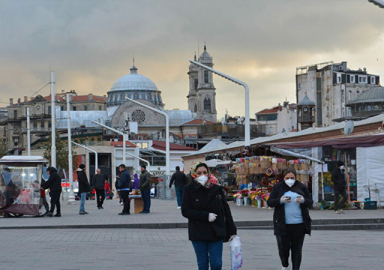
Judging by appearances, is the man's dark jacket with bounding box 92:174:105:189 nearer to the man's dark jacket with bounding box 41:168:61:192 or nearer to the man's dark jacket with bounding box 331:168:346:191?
the man's dark jacket with bounding box 41:168:61:192

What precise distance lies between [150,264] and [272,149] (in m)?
16.8

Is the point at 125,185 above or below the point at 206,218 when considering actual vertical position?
above

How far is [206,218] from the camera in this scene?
9219 millimetres

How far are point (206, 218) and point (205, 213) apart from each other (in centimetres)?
6

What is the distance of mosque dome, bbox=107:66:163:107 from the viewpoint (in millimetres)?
182125

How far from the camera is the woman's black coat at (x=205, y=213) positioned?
9.24 metres

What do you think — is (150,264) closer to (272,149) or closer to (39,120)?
(272,149)

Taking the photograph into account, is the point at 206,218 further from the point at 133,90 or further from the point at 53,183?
the point at 133,90

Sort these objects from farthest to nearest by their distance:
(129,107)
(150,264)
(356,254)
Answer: (129,107) → (356,254) → (150,264)

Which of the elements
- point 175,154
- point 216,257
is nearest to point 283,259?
point 216,257

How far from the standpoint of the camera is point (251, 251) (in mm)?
14359

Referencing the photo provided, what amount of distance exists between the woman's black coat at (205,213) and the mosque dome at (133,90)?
17166 centimetres

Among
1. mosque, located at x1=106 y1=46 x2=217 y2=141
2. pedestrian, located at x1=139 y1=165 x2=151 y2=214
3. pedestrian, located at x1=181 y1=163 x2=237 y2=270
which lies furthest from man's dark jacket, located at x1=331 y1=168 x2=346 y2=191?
mosque, located at x1=106 y1=46 x2=217 y2=141

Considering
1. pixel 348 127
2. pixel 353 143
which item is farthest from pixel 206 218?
pixel 348 127
